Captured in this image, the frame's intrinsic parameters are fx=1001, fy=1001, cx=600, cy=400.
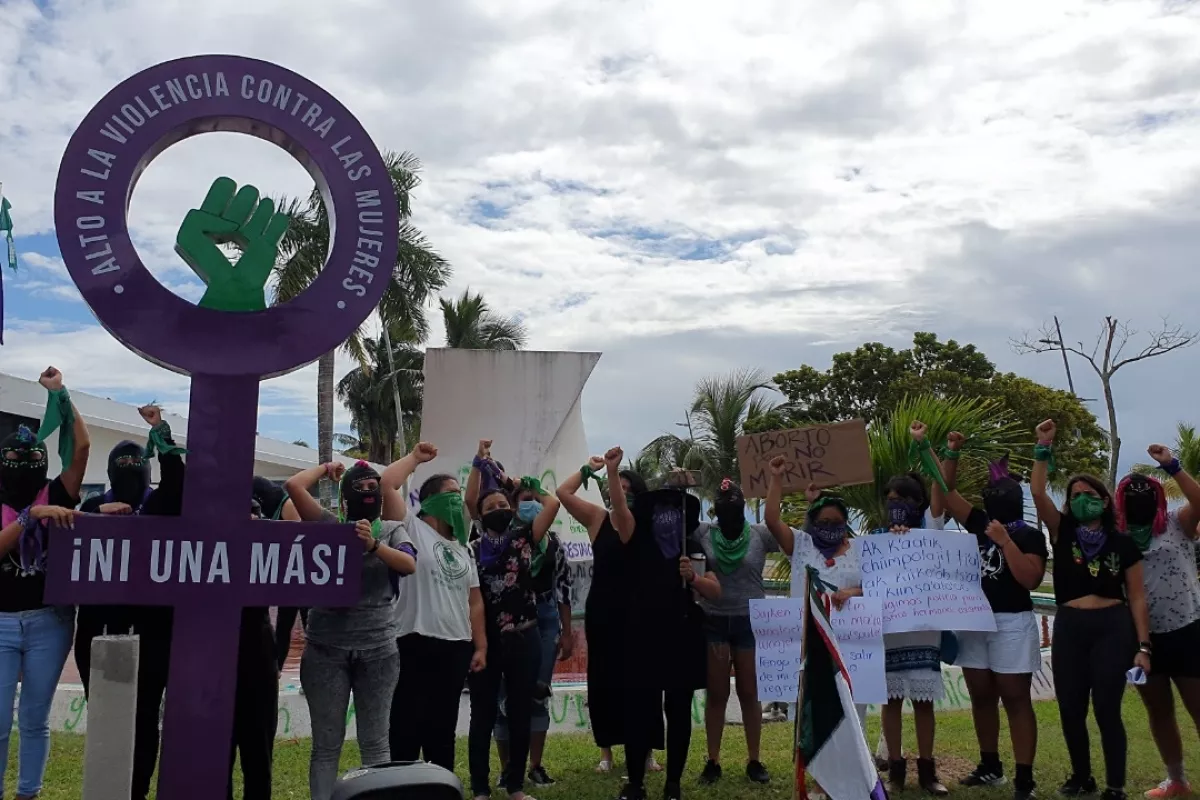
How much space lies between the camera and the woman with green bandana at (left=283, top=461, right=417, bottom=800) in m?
4.26

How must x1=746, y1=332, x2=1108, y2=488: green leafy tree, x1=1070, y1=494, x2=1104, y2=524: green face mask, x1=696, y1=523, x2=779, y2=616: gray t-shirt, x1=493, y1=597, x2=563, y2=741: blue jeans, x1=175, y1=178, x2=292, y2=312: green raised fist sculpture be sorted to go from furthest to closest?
x1=746, y1=332, x2=1108, y2=488: green leafy tree → x1=696, y1=523, x2=779, y2=616: gray t-shirt → x1=493, y1=597, x2=563, y2=741: blue jeans → x1=1070, y1=494, x2=1104, y2=524: green face mask → x1=175, y1=178, x2=292, y2=312: green raised fist sculpture

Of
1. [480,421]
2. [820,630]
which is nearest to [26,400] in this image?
[480,421]

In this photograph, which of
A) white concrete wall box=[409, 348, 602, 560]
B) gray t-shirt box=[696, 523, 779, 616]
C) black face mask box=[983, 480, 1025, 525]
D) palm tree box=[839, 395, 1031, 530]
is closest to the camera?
black face mask box=[983, 480, 1025, 525]

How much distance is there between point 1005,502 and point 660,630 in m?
1.99

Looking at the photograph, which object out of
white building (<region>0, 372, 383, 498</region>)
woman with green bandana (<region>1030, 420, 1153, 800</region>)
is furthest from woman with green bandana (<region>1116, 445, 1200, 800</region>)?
white building (<region>0, 372, 383, 498</region>)

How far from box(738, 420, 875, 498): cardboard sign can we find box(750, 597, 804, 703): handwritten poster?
753 mm

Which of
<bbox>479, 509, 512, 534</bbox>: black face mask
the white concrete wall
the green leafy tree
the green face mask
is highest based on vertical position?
the green leafy tree

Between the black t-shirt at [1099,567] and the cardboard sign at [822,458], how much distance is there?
118cm

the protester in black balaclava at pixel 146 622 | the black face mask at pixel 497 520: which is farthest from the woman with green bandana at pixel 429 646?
the protester in black balaclava at pixel 146 622

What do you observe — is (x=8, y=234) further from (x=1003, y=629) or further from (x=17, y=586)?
(x=1003, y=629)

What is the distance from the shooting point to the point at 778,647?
539 centimetres

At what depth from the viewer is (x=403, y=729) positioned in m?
4.70

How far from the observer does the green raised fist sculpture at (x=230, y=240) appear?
409cm

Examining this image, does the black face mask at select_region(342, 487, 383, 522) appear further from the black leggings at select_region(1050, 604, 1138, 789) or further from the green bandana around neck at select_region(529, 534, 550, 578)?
the black leggings at select_region(1050, 604, 1138, 789)
